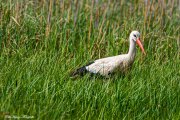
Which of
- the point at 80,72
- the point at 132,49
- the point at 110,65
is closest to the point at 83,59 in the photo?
the point at 110,65

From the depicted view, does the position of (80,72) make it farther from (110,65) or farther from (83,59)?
(83,59)

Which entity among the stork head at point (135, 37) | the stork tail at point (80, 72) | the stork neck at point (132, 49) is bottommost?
the stork tail at point (80, 72)

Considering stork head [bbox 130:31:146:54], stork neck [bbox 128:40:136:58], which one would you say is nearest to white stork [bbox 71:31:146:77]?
stork neck [bbox 128:40:136:58]

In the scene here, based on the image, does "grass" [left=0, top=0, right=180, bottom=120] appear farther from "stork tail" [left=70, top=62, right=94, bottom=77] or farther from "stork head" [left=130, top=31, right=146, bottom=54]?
"stork head" [left=130, top=31, right=146, bottom=54]

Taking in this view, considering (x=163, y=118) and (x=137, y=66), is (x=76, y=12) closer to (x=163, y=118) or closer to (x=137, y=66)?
(x=137, y=66)

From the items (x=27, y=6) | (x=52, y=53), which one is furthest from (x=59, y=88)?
(x=27, y=6)

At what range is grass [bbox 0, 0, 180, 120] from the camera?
18.1 ft

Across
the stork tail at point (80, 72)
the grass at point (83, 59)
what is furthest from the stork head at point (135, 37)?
the stork tail at point (80, 72)

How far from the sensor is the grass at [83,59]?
5.51 metres

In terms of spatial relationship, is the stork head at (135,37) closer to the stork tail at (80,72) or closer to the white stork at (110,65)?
the white stork at (110,65)

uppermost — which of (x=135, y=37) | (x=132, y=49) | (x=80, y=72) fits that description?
(x=135, y=37)

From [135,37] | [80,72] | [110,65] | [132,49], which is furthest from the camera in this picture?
[135,37]

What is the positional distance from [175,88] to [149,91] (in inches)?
16.2

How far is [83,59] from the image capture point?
7562mm
